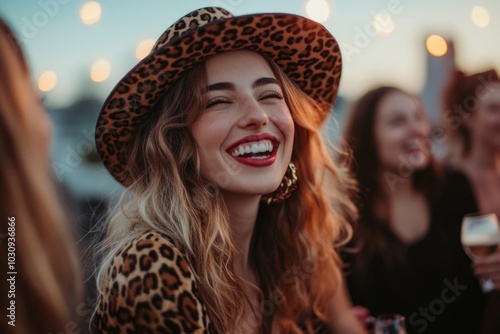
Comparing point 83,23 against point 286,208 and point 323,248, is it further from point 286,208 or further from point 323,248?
point 323,248

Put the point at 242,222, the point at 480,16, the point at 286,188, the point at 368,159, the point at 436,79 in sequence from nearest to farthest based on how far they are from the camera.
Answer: the point at 242,222 < the point at 286,188 < the point at 368,159 < the point at 480,16 < the point at 436,79

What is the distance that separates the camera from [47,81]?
2557 millimetres

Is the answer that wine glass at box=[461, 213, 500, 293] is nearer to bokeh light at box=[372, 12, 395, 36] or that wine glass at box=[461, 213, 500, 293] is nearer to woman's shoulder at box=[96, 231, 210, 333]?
bokeh light at box=[372, 12, 395, 36]

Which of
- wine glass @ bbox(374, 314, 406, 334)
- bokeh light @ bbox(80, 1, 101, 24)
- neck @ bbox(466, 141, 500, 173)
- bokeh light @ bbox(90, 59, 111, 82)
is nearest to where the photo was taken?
wine glass @ bbox(374, 314, 406, 334)

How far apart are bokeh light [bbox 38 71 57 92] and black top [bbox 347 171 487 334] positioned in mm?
1857

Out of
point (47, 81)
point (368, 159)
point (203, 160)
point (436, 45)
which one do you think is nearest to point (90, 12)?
A: point (47, 81)

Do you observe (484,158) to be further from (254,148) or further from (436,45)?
(254,148)

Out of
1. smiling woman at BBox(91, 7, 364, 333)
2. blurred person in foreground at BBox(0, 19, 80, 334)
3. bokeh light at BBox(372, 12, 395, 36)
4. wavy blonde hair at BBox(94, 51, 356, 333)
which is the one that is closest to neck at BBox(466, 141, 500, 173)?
bokeh light at BBox(372, 12, 395, 36)

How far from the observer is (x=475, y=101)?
3584 mm

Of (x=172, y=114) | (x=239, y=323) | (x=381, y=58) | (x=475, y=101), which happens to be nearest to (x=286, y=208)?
(x=239, y=323)

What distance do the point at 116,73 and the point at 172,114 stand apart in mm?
1029

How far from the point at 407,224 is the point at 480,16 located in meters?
1.48

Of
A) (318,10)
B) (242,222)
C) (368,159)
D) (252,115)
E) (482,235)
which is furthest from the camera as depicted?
(368,159)

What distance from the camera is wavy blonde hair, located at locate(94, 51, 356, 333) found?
174 centimetres
